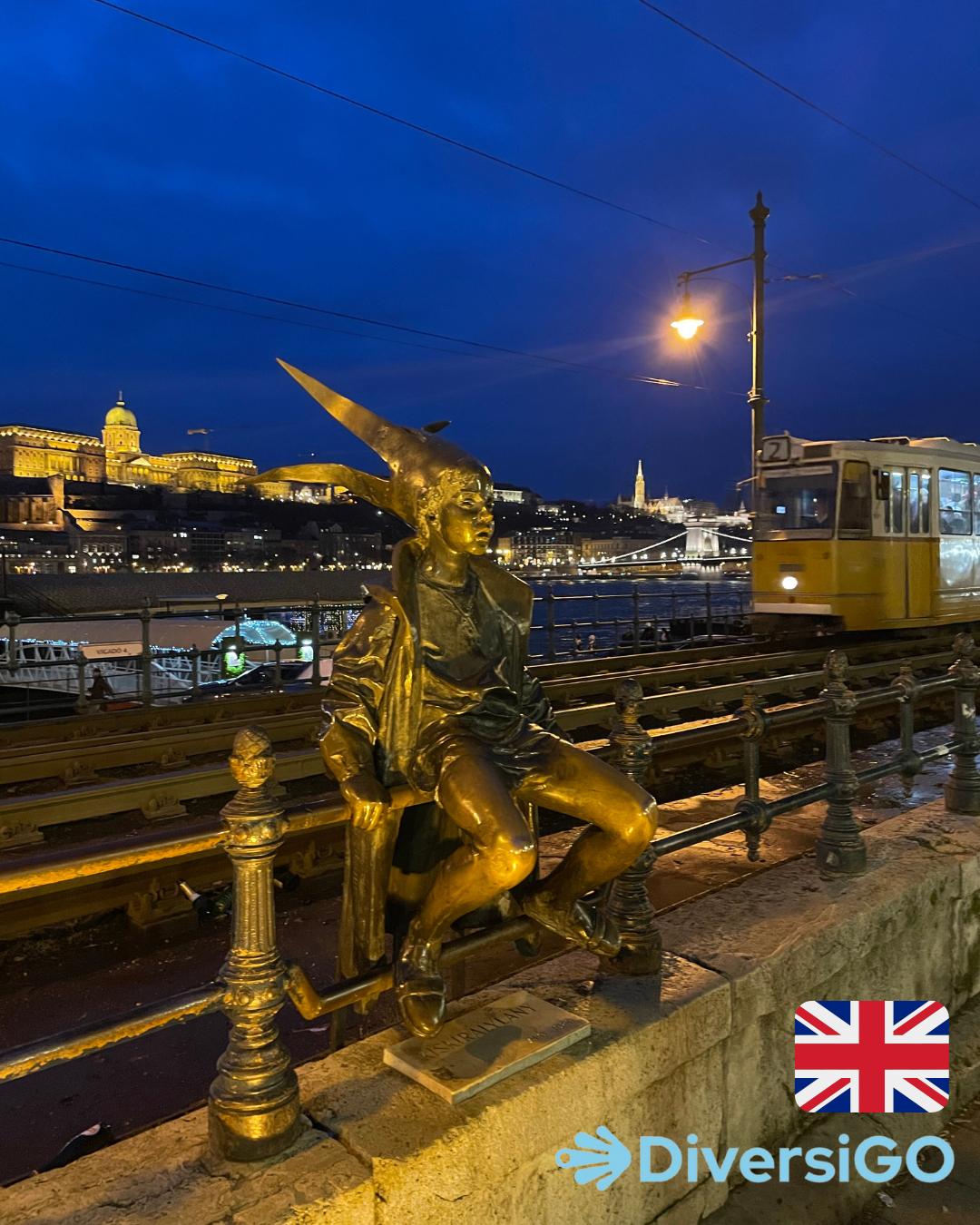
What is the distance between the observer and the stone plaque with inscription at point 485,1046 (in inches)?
91.9

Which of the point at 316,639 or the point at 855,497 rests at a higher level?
the point at 855,497

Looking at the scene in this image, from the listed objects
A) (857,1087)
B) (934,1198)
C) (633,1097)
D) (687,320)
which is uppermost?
(687,320)

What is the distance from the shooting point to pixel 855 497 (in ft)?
46.9

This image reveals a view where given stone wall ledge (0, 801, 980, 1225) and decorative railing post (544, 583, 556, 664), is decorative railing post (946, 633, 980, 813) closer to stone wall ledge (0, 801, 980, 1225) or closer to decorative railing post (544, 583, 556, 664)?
stone wall ledge (0, 801, 980, 1225)

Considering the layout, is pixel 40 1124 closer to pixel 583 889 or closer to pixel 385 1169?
pixel 385 1169

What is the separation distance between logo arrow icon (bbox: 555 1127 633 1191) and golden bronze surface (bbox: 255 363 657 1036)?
0.51 meters

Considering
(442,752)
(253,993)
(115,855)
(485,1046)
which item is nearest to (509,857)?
(442,752)

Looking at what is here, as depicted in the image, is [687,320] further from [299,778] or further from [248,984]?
[248,984]

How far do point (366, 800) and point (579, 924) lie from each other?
36.7 inches

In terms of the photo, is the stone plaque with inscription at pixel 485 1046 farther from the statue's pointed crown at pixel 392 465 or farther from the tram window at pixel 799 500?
the tram window at pixel 799 500

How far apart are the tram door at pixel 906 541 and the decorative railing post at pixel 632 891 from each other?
42.4 ft

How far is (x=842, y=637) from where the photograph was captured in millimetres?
16516

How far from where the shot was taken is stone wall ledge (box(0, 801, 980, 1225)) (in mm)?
2010

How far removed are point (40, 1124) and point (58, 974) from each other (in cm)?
142
